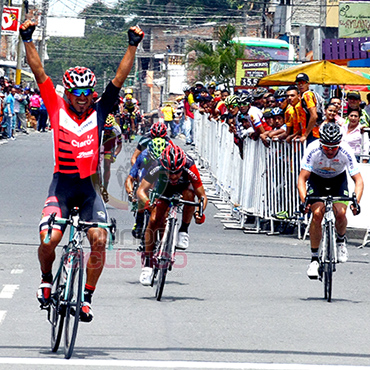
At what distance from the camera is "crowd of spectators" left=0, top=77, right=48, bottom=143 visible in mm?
37281

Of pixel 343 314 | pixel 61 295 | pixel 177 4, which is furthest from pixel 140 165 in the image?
pixel 177 4

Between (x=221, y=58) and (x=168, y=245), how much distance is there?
3285 centimetres

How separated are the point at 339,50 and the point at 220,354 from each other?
3056 cm

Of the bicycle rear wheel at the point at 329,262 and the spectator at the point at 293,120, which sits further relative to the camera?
the spectator at the point at 293,120

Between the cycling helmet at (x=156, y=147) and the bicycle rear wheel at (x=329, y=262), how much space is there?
235 centimetres

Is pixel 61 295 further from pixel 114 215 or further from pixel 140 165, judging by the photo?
pixel 114 215

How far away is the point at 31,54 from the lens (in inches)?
304

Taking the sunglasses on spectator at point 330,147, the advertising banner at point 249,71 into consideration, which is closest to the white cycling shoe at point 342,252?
the sunglasses on spectator at point 330,147

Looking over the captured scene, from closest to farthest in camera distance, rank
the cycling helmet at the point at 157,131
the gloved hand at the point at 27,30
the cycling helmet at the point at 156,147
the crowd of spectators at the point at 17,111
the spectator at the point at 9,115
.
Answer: the gloved hand at the point at 27,30 < the cycling helmet at the point at 156,147 < the cycling helmet at the point at 157,131 < the spectator at the point at 9,115 < the crowd of spectators at the point at 17,111

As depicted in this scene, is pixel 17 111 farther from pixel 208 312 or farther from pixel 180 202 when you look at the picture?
pixel 208 312

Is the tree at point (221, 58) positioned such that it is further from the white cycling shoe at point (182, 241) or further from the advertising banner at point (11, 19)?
the white cycling shoe at point (182, 241)

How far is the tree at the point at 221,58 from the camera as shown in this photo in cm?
4209

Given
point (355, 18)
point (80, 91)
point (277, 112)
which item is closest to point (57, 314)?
point (80, 91)

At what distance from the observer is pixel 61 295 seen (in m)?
7.03
